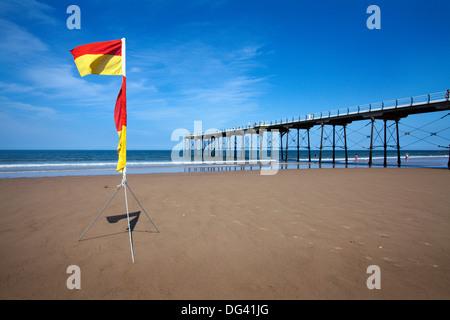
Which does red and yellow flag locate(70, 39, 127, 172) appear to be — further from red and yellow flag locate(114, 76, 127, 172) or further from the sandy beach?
the sandy beach

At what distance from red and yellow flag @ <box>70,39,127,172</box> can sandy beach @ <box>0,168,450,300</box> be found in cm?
178

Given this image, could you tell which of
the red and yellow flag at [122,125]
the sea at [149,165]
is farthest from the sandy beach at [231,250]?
the sea at [149,165]

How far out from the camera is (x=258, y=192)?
31.0ft

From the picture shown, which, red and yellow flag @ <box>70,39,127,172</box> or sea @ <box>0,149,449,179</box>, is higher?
red and yellow flag @ <box>70,39,127,172</box>

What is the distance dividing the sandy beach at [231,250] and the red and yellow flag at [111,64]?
1.78m

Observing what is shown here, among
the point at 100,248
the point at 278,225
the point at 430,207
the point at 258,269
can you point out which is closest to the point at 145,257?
the point at 100,248

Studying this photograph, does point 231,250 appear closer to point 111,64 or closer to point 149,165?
point 111,64

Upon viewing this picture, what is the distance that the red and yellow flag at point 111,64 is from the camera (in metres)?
4.19

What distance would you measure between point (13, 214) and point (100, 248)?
409 cm

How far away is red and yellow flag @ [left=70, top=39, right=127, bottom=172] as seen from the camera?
4.19 m

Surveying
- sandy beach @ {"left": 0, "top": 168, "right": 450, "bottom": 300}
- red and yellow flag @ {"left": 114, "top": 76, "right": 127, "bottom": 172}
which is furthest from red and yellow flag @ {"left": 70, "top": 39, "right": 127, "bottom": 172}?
sandy beach @ {"left": 0, "top": 168, "right": 450, "bottom": 300}

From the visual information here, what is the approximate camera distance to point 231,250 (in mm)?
4148

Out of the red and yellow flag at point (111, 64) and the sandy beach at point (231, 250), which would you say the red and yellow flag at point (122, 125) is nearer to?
the red and yellow flag at point (111, 64)
